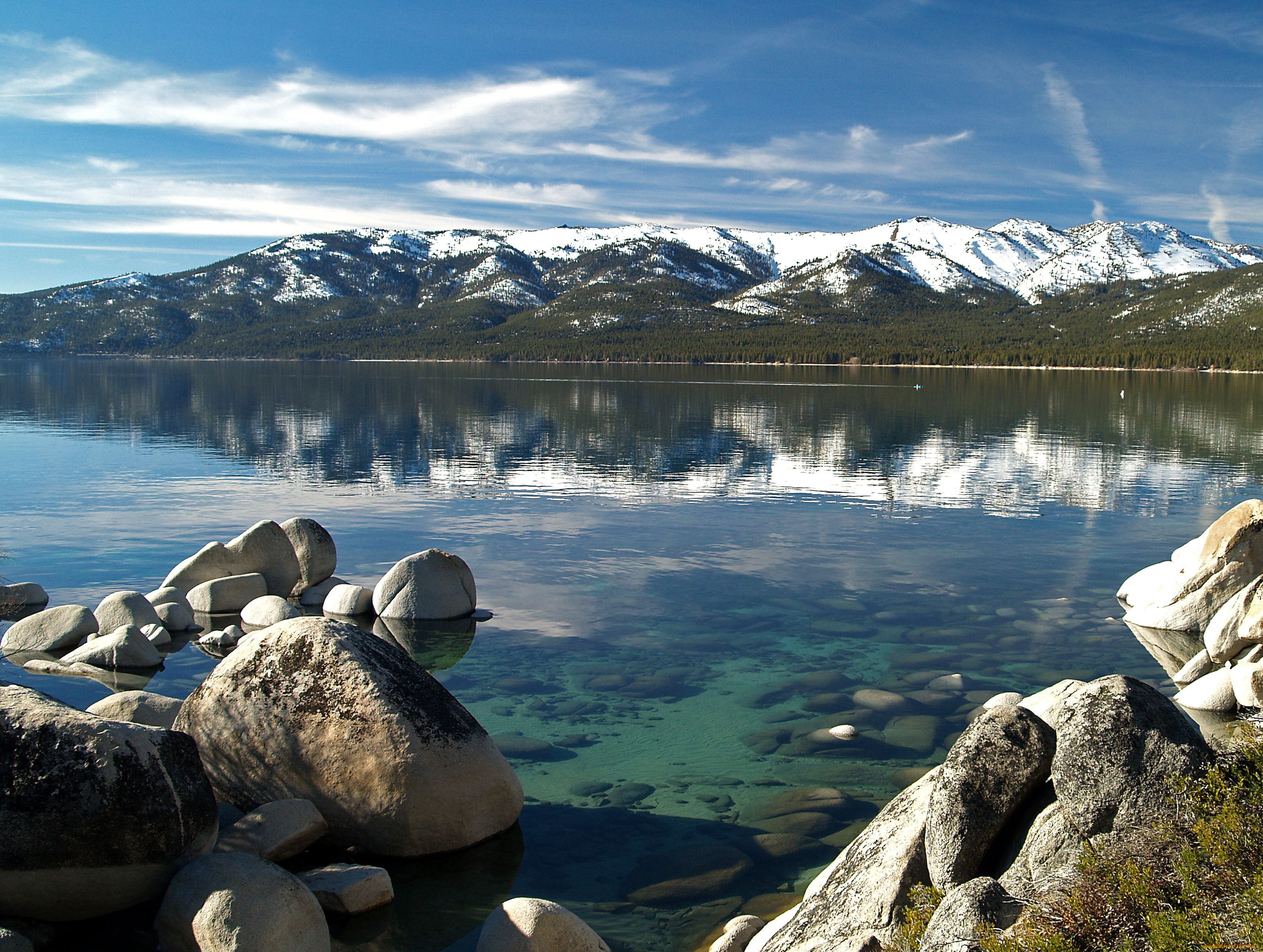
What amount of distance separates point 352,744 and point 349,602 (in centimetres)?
1197

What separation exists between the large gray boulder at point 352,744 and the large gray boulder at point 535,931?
8.07ft

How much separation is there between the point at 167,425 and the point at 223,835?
68.4m

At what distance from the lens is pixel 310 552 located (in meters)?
24.2

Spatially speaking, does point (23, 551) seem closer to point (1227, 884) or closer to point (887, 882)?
point (887, 882)

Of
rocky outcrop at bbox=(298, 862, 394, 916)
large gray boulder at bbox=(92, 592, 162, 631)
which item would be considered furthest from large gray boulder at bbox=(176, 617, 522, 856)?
large gray boulder at bbox=(92, 592, 162, 631)

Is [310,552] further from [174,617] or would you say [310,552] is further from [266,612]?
[174,617]

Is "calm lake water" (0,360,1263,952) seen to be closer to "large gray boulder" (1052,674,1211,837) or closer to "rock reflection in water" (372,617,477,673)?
"rock reflection in water" (372,617,477,673)

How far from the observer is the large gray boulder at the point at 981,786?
798 centimetres

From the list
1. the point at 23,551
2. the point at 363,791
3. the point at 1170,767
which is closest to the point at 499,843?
the point at 363,791

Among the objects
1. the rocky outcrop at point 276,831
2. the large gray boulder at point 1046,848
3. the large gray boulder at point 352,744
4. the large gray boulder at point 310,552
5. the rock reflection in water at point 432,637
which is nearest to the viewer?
the large gray boulder at point 1046,848

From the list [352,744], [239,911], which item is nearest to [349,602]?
[352,744]

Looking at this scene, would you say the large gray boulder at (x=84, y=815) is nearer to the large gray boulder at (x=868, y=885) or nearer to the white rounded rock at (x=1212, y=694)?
the large gray boulder at (x=868, y=885)

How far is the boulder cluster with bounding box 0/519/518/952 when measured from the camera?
9.05 m

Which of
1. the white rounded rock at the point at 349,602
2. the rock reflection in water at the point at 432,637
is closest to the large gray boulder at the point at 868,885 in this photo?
the rock reflection in water at the point at 432,637
